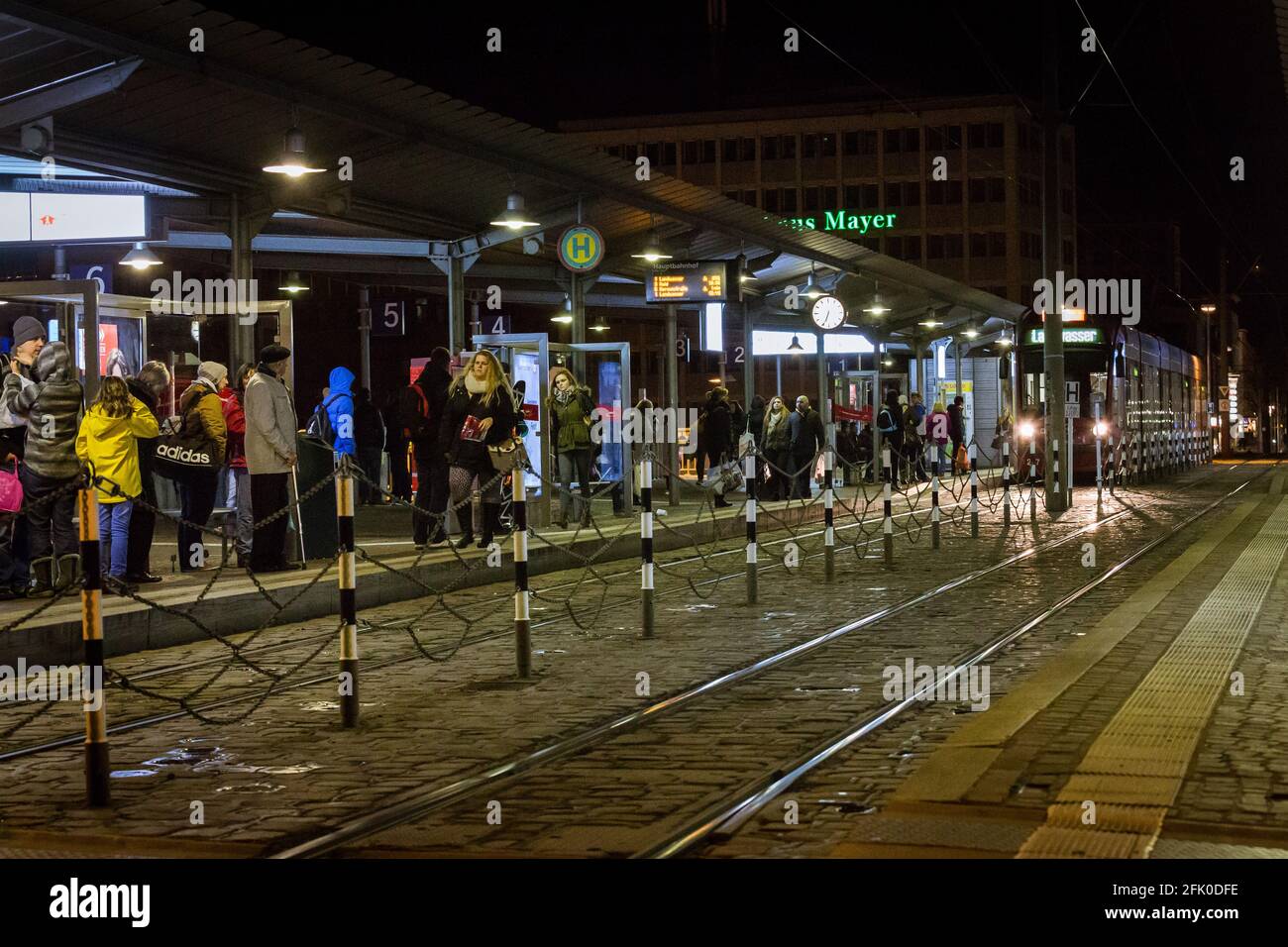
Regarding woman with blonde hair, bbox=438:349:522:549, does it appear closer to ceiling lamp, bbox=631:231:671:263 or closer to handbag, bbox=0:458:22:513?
handbag, bbox=0:458:22:513

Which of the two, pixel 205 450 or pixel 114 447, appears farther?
pixel 205 450

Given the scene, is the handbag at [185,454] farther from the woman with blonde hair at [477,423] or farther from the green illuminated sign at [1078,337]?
the green illuminated sign at [1078,337]

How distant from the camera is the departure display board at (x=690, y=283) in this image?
78.6 ft

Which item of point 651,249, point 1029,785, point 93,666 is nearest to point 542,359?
point 651,249

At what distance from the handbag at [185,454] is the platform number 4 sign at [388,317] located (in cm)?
Result: 1734

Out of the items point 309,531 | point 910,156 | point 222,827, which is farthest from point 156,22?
point 910,156

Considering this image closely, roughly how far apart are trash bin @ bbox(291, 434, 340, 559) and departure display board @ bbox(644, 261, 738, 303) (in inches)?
367

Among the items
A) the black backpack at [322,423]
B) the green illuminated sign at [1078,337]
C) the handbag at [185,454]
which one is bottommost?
the handbag at [185,454]

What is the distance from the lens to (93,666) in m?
6.86

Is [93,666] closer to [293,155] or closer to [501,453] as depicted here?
[293,155]

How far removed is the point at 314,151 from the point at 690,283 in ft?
27.0

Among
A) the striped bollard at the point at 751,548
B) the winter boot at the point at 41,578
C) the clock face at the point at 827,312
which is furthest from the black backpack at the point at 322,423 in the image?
the clock face at the point at 827,312
